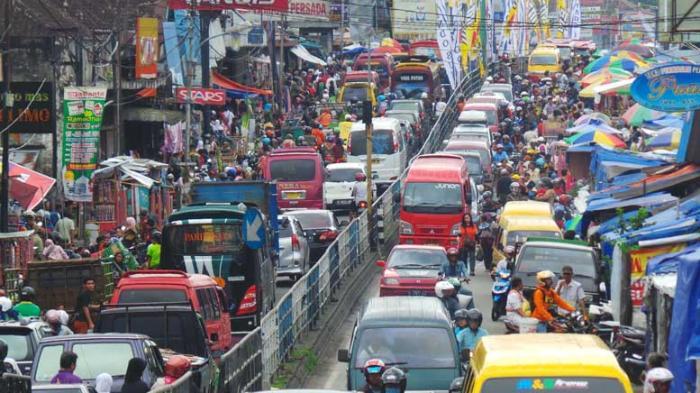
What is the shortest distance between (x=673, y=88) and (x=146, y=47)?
19.8 m

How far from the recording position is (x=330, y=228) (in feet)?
124

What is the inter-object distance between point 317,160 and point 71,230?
8511mm

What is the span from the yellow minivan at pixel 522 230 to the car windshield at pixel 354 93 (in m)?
31.2

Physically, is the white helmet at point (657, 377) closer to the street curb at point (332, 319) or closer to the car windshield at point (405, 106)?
the street curb at point (332, 319)

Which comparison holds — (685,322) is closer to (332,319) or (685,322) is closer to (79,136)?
(332,319)

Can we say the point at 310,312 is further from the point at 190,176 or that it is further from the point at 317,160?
the point at 190,176

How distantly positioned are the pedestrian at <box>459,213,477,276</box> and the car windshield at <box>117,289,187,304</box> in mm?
13802

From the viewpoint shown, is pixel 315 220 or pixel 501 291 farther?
pixel 315 220

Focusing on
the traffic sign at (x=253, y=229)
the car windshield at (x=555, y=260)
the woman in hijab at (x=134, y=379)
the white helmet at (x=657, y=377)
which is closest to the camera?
the white helmet at (x=657, y=377)

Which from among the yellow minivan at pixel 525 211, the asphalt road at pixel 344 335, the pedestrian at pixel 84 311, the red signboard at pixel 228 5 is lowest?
the asphalt road at pixel 344 335

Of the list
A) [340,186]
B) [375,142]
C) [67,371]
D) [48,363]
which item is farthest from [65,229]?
[67,371]

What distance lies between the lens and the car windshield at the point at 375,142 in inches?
1975

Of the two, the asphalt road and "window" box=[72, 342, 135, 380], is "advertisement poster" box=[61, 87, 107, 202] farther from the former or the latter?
"window" box=[72, 342, 135, 380]

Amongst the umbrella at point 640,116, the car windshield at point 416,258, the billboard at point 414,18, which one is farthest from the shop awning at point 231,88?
the car windshield at point 416,258
